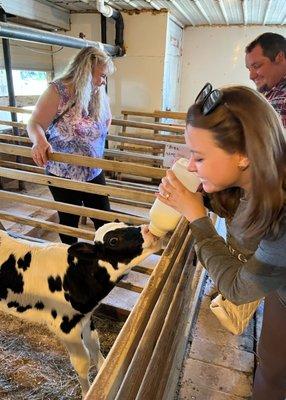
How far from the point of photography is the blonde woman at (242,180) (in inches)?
31.3

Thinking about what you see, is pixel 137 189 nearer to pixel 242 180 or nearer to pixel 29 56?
pixel 242 180

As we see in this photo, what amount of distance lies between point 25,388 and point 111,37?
5.41 metres

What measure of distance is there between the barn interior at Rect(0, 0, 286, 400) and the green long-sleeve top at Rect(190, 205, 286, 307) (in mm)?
155

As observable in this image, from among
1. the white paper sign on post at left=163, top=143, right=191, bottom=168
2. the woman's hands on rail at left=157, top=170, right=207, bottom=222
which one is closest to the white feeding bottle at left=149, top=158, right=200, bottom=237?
the woman's hands on rail at left=157, top=170, right=207, bottom=222

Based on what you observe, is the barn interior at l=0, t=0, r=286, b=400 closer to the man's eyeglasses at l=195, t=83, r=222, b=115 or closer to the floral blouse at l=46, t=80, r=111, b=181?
the floral blouse at l=46, t=80, r=111, b=181

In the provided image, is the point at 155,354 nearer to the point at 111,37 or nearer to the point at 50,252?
the point at 50,252

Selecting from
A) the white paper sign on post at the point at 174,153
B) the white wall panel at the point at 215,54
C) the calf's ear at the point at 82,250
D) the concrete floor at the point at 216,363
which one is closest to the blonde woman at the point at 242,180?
the white paper sign on post at the point at 174,153

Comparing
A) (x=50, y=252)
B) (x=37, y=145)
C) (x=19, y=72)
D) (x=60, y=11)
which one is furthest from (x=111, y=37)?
(x=50, y=252)

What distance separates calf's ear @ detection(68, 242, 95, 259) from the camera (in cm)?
155

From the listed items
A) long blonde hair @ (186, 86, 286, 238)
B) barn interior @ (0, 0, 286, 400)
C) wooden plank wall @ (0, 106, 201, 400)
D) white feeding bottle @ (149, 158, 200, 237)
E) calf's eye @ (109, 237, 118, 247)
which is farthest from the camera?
calf's eye @ (109, 237, 118, 247)

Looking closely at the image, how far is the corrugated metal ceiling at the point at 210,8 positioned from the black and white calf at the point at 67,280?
4159 millimetres

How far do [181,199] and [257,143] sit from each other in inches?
12.0

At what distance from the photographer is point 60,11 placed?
512cm

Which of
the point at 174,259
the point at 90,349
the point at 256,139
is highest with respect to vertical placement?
the point at 256,139
